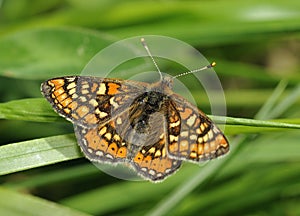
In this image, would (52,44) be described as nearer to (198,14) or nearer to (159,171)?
(198,14)

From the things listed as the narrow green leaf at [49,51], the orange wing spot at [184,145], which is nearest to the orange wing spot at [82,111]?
the orange wing spot at [184,145]

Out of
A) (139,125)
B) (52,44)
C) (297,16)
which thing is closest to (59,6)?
(52,44)

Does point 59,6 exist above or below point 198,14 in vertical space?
below

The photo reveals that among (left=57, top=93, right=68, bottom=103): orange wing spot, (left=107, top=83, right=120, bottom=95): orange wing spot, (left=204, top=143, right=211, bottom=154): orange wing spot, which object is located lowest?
(left=204, top=143, right=211, bottom=154): orange wing spot

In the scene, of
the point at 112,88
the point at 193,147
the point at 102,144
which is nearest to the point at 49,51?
the point at 112,88

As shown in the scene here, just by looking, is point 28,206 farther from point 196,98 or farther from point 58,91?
point 196,98

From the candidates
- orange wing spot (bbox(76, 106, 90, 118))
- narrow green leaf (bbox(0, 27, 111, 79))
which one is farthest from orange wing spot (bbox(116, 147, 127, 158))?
narrow green leaf (bbox(0, 27, 111, 79))

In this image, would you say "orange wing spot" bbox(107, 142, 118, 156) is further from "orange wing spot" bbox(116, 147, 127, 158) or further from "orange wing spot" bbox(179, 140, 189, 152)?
"orange wing spot" bbox(179, 140, 189, 152)
